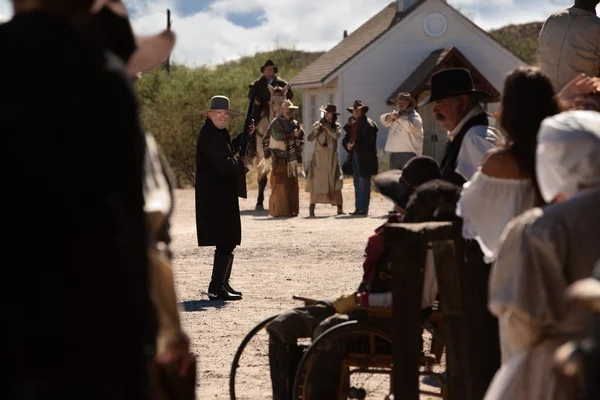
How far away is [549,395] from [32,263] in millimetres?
1675

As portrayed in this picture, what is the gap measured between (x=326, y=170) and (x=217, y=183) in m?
10.9

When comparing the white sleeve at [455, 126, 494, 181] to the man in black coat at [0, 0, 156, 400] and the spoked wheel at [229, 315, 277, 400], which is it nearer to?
the spoked wheel at [229, 315, 277, 400]

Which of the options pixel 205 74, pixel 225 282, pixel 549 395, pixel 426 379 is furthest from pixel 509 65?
pixel 549 395

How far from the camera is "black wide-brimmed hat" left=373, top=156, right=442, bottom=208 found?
6117 millimetres

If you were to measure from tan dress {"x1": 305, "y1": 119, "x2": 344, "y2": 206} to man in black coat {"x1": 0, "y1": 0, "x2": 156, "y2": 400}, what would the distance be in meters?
19.2

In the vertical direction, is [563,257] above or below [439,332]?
above

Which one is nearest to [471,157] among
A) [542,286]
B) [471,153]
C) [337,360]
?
[471,153]

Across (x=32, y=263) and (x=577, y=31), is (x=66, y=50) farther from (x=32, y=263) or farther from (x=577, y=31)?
(x=577, y=31)

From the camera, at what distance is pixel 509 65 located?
1575 inches

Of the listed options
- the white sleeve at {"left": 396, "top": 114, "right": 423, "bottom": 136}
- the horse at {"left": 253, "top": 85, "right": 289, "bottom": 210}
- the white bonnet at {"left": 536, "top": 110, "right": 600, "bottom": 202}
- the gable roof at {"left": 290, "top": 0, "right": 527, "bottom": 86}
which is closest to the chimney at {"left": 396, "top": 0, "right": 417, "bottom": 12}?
the gable roof at {"left": 290, "top": 0, "right": 527, "bottom": 86}

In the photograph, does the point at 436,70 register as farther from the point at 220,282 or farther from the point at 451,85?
the point at 451,85

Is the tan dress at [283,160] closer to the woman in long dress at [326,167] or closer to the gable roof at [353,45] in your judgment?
the woman in long dress at [326,167]

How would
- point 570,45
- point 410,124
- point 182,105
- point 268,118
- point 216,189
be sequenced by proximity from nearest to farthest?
1. point 570,45
2. point 216,189
3. point 410,124
4. point 268,118
5. point 182,105

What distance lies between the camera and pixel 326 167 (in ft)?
73.4
